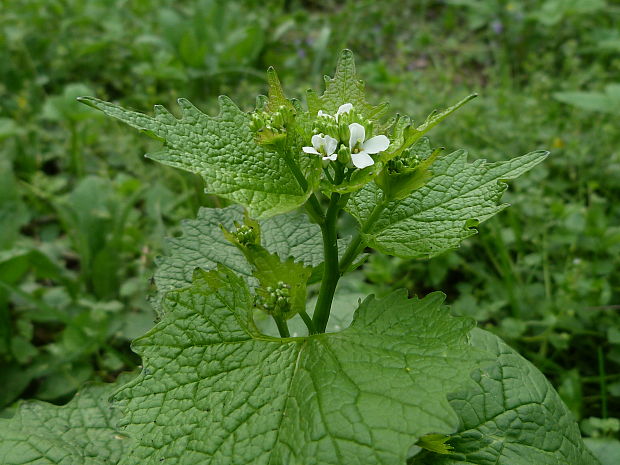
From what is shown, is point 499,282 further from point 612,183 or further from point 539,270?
point 612,183

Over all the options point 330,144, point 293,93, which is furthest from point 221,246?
point 293,93

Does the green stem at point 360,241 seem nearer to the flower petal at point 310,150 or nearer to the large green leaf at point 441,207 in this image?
the large green leaf at point 441,207

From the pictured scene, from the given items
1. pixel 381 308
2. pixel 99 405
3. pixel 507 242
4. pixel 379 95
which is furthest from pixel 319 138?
pixel 379 95

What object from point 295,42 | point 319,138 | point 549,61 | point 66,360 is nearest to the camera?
point 319,138

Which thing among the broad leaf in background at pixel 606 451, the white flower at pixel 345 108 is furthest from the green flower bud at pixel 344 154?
the broad leaf in background at pixel 606 451

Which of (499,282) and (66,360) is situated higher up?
(499,282)

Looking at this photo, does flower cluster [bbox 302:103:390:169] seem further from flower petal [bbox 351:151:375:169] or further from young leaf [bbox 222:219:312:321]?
young leaf [bbox 222:219:312:321]

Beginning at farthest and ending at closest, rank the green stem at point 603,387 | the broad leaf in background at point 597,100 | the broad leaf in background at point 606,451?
the broad leaf in background at point 597,100 → the green stem at point 603,387 → the broad leaf in background at point 606,451
